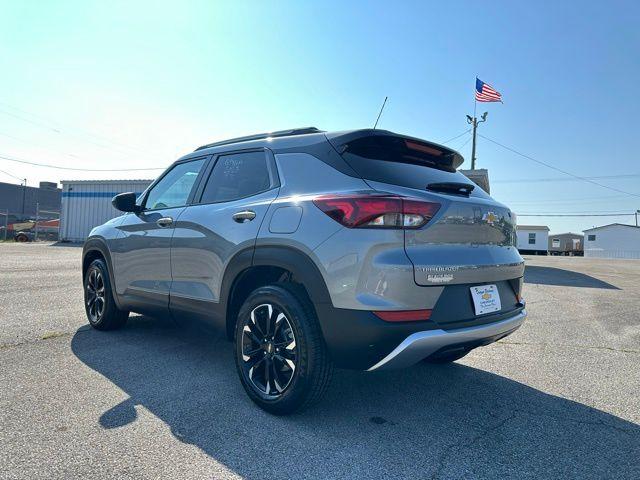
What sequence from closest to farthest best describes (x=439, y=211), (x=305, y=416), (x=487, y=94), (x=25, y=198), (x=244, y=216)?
(x=439, y=211) → (x=305, y=416) → (x=244, y=216) → (x=487, y=94) → (x=25, y=198)

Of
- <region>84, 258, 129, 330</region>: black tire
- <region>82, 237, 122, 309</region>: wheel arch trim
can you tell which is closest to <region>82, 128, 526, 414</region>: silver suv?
<region>82, 237, 122, 309</region>: wheel arch trim

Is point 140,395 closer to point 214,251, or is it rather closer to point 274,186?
point 214,251

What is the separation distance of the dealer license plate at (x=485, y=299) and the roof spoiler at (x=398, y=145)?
904mm

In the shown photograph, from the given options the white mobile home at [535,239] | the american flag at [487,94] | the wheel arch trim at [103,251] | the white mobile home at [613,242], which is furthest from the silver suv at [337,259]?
the white mobile home at [613,242]

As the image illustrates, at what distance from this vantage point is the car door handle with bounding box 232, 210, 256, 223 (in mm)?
2857

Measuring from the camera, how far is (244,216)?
2904 mm

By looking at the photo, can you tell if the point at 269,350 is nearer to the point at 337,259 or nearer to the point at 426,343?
the point at 337,259

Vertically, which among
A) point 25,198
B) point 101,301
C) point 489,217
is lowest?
point 101,301

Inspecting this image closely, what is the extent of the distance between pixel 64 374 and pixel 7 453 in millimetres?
1188

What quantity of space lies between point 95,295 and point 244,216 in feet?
8.95

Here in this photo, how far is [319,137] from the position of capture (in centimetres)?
280

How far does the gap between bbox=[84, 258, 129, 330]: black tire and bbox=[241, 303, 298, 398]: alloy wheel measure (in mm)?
2281

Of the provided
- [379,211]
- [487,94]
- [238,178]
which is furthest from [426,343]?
[487,94]

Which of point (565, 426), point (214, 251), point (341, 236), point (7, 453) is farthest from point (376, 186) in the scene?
point (7, 453)
